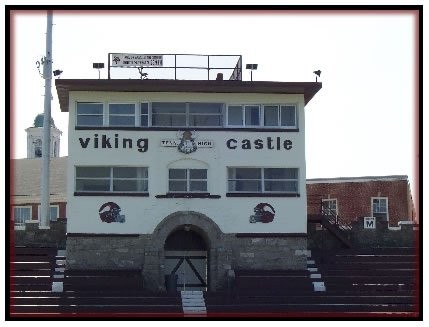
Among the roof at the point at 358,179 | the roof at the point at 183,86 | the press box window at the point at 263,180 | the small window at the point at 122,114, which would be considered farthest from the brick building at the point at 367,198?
the small window at the point at 122,114

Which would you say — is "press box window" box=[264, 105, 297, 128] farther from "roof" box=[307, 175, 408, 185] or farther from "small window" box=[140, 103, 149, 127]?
"roof" box=[307, 175, 408, 185]

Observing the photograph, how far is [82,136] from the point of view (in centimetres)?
3478

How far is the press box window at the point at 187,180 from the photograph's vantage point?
34875mm

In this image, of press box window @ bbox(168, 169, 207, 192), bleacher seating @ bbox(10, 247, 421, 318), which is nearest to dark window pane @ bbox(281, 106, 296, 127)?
press box window @ bbox(168, 169, 207, 192)

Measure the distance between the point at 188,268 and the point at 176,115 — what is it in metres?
6.42

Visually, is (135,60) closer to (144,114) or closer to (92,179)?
(144,114)

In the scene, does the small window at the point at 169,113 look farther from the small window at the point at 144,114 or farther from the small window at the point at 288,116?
the small window at the point at 288,116

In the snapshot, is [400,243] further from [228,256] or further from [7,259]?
[7,259]

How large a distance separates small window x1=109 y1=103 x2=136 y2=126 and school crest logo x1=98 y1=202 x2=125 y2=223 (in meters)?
3.34

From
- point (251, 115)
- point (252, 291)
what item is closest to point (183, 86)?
point (251, 115)

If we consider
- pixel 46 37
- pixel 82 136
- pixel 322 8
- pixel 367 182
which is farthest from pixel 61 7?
pixel 367 182

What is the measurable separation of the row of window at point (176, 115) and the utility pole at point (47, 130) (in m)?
5.80

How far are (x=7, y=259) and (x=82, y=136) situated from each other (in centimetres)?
1507

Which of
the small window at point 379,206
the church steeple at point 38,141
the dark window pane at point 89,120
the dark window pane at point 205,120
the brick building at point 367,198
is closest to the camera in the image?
the dark window pane at point 89,120
